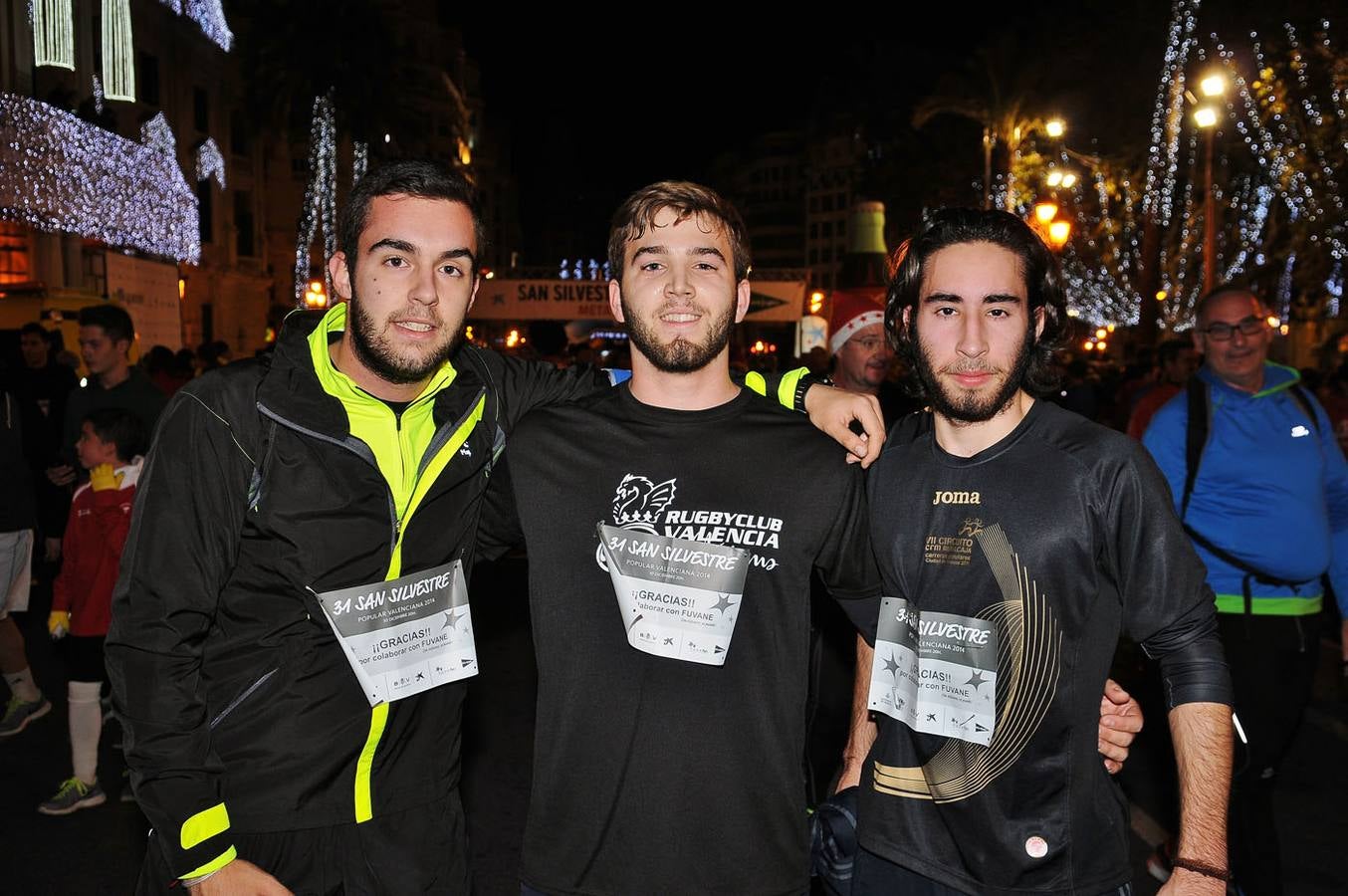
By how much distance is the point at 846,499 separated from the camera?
10.0 ft

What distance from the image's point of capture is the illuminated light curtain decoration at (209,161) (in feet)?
125

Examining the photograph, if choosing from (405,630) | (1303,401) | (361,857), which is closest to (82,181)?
(405,630)

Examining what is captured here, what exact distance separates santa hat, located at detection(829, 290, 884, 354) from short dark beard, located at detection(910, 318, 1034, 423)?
10.2ft

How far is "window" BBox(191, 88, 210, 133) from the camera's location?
38531 millimetres

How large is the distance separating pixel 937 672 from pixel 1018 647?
0.21m

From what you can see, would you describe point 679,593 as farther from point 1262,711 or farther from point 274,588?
point 1262,711

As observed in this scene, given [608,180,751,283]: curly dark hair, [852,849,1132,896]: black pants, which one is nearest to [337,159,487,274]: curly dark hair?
[608,180,751,283]: curly dark hair

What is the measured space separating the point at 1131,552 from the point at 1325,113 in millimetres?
21321

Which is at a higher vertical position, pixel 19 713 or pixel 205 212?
pixel 205 212

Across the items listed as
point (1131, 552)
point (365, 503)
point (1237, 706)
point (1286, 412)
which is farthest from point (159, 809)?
point (1286, 412)

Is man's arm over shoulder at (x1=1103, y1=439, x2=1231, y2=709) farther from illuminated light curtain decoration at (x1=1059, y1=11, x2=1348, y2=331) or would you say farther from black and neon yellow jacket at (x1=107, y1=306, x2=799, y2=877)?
illuminated light curtain decoration at (x1=1059, y1=11, x2=1348, y2=331)

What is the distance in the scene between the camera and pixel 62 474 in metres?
9.24

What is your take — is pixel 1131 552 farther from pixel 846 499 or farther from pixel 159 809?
pixel 159 809

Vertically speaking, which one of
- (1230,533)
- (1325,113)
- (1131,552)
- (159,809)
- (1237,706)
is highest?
(1325,113)
